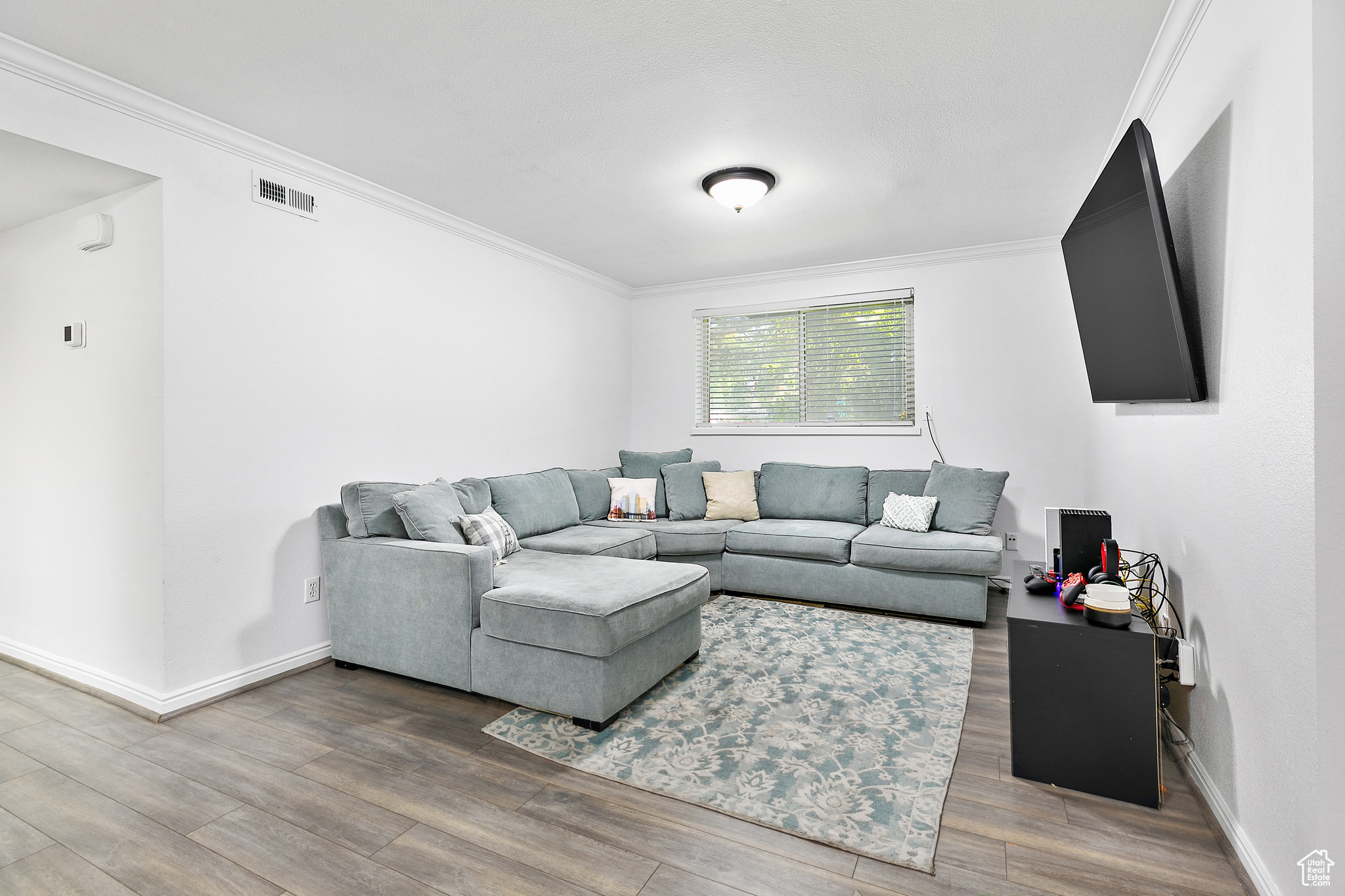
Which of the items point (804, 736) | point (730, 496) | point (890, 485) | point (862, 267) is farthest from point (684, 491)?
point (804, 736)

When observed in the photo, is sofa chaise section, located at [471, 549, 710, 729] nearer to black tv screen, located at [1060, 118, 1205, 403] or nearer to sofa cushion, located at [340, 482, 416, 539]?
sofa cushion, located at [340, 482, 416, 539]

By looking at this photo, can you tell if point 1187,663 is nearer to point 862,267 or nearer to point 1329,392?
point 1329,392

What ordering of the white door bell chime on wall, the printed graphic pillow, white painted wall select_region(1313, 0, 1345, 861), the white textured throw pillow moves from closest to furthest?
white painted wall select_region(1313, 0, 1345, 861), the white door bell chime on wall, the white textured throw pillow, the printed graphic pillow

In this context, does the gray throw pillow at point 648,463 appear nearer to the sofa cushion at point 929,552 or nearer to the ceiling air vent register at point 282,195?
the sofa cushion at point 929,552

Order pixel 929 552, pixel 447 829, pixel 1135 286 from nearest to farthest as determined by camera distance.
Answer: pixel 447 829
pixel 1135 286
pixel 929 552

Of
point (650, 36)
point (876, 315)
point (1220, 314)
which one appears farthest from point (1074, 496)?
point (650, 36)

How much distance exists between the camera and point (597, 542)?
12.6 ft

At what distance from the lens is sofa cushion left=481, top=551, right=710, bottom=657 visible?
2365mm

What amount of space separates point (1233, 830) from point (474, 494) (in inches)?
134

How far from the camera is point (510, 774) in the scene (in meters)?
2.09

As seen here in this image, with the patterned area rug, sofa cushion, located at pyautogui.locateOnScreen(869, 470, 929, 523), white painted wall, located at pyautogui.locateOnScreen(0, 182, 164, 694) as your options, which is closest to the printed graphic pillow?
the patterned area rug

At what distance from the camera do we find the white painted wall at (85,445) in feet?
8.64

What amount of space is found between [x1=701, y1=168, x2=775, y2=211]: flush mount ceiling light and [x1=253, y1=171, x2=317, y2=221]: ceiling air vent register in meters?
2.01

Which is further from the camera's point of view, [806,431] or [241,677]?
[806,431]
